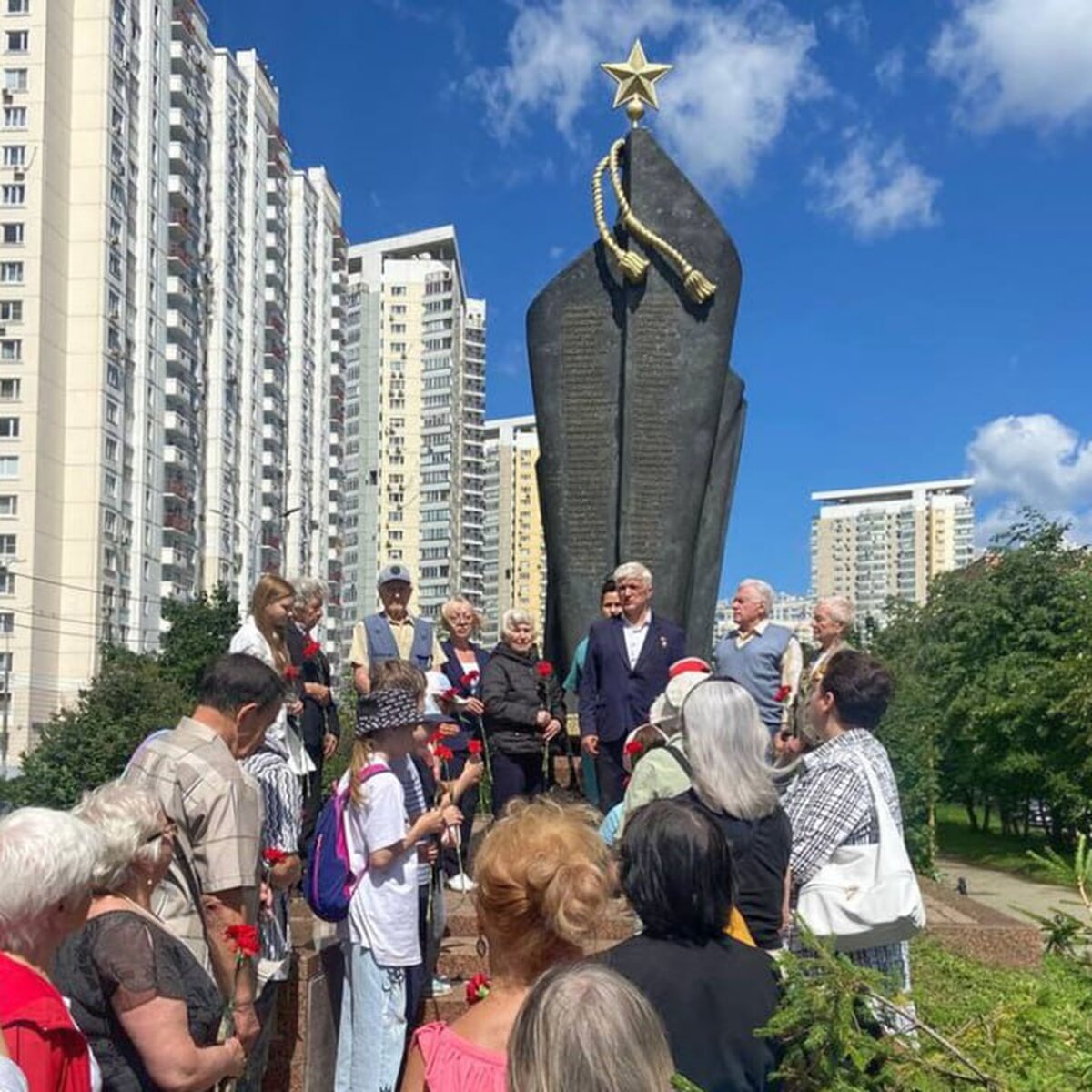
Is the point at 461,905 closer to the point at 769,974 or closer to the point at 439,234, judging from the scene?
the point at 769,974

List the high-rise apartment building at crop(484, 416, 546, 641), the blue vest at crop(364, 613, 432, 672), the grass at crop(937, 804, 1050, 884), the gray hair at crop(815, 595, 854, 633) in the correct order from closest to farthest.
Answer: the gray hair at crop(815, 595, 854, 633), the blue vest at crop(364, 613, 432, 672), the grass at crop(937, 804, 1050, 884), the high-rise apartment building at crop(484, 416, 546, 641)

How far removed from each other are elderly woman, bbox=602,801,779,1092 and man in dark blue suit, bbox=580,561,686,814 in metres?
3.34

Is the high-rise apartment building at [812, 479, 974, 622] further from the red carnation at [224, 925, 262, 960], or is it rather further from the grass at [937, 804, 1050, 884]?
the red carnation at [224, 925, 262, 960]

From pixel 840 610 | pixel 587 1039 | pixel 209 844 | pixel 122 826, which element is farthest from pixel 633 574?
pixel 587 1039

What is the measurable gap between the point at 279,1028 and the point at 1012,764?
1539 cm

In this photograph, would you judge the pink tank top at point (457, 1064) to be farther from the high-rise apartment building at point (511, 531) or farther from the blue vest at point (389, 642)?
the high-rise apartment building at point (511, 531)

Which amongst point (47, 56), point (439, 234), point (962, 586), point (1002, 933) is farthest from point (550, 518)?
point (439, 234)

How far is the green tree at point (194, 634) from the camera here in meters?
35.1

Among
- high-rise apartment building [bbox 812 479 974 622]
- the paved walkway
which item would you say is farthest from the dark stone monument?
high-rise apartment building [bbox 812 479 974 622]

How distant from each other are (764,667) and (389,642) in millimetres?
1839

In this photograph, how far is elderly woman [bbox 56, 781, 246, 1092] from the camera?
2459mm

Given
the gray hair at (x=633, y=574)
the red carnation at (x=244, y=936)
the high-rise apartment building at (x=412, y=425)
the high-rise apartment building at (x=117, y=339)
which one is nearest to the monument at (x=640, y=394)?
the gray hair at (x=633, y=574)

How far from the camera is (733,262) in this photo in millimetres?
8062

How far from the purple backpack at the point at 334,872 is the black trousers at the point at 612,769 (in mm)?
2190
